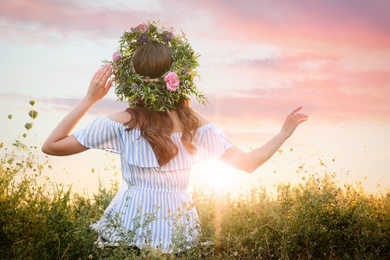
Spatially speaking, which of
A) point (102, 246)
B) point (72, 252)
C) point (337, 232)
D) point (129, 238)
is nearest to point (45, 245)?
point (72, 252)

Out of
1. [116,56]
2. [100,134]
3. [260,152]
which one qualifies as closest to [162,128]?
[100,134]

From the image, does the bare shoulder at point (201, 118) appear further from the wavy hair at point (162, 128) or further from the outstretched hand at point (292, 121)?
the outstretched hand at point (292, 121)

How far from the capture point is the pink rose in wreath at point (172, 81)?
467 cm

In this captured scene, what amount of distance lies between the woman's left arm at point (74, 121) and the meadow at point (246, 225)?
2.30 ft

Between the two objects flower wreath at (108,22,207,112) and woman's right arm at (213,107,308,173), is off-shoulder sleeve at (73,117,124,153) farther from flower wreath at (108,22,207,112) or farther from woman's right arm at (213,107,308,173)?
woman's right arm at (213,107,308,173)

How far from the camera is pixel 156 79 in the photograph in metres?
4.82

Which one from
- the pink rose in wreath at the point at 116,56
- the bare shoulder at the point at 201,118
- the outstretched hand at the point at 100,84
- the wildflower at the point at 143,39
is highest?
the wildflower at the point at 143,39

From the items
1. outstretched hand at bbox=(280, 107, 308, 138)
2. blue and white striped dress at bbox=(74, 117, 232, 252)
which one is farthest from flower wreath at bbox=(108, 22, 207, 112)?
outstretched hand at bbox=(280, 107, 308, 138)

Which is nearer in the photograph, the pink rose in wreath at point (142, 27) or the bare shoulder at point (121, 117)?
the bare shoulder at point (121, 117)

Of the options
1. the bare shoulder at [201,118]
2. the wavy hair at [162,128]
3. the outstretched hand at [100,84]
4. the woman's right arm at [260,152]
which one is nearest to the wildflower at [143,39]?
the outstretched hand at [100,84]

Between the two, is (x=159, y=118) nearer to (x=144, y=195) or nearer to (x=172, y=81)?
(x=172, y=81)

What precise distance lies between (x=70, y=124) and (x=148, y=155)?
0.75 meters

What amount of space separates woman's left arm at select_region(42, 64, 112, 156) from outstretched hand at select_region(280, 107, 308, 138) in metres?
1.77

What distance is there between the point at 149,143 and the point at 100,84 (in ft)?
2.30
